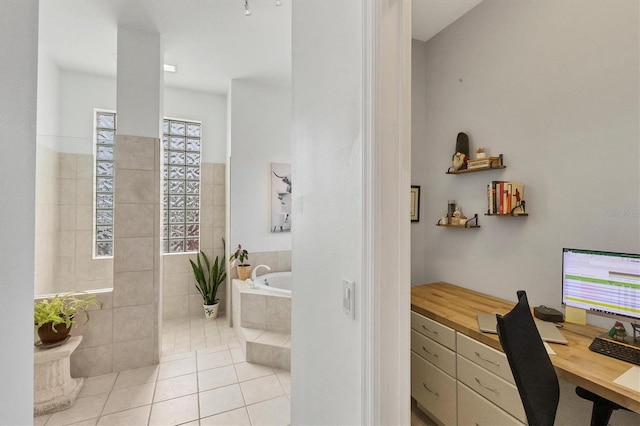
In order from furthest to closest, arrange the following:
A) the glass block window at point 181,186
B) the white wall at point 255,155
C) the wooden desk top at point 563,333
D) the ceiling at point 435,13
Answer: the glass block window at point 181,186
the white wall at point 255,155
the ceiling at point 435,13
the wooden desk top at point 563,333

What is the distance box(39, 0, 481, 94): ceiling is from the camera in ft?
7.73

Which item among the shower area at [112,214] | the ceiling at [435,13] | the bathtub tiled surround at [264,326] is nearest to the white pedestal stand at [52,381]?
the shower area at [112,214]

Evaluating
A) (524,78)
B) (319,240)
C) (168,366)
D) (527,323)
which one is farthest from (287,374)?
(524,78)

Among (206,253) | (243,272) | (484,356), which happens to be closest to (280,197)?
(243,272)

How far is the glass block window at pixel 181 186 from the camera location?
3945 millimetres

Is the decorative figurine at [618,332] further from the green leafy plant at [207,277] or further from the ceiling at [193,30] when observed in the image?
the green leafy plant at [207,277]

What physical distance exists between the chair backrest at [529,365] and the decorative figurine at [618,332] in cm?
54

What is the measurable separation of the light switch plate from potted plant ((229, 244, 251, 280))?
2.73 m

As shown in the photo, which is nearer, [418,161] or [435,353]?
[435,353]

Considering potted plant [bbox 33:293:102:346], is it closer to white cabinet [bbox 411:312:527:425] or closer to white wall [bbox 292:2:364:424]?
white wall [bbox 292:2:364:424]

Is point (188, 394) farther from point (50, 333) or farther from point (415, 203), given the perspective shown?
point (415, 203)

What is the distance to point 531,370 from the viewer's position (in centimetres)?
109

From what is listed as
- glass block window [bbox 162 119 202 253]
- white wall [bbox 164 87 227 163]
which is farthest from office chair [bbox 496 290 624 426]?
white wall [bbox 164 87 227 163]

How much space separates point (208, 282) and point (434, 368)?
305 centimetres
